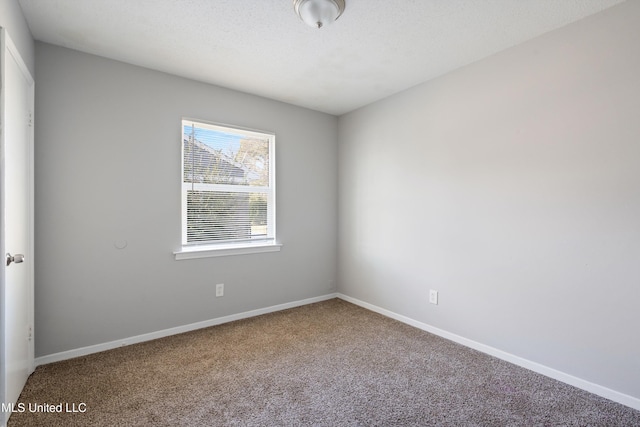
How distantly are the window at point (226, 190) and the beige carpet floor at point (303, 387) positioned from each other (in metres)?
0.96

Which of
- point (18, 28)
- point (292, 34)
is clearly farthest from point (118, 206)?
point (292, 34)

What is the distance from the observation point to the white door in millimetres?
1598

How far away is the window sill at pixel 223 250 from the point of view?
2947 millimetres

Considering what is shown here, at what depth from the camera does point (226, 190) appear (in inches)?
128

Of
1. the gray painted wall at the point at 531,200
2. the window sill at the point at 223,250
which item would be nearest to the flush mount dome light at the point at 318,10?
the gray painted wall at the point at 531,200

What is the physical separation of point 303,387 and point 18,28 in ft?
9.46

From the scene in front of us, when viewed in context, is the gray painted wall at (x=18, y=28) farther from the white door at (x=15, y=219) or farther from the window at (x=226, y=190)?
the window at (x=226, y=190)

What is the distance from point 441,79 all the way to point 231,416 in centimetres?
312

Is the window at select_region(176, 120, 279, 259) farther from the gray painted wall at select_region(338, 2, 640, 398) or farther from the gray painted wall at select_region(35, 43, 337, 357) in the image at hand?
the gray painted wall at select_region(338, 2, 640, 398)

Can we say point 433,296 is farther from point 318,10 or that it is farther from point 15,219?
point 15,219

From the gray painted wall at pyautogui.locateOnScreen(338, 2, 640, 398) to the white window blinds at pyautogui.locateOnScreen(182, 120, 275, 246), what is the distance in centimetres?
137

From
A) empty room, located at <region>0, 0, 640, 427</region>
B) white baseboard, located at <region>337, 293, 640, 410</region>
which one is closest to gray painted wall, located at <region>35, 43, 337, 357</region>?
empty room, located at <region>0, 0, 640, 427</region>

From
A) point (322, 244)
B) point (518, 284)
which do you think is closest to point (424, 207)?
point (518, 284)

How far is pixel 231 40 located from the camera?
230 cm
